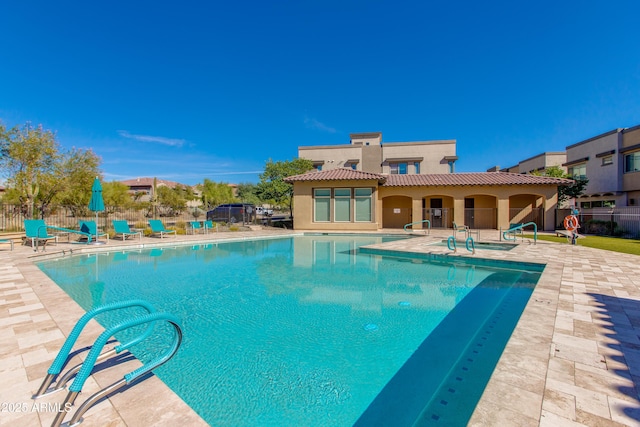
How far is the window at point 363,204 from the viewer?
20.7 m

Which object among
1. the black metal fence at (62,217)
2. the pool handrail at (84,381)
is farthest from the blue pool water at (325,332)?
the black metal fence at (62,217)

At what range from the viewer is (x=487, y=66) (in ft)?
69.1

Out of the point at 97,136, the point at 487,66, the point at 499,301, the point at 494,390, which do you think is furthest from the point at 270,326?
the point at 97,136

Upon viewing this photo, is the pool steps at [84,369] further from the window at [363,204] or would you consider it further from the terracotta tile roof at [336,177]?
the window at [363,204]

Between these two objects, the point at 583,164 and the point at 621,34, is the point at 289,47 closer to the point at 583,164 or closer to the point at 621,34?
the point at 621,34

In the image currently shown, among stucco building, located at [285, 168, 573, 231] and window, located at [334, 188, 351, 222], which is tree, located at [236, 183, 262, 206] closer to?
stucco building, located at [285, 168, 573, 231]

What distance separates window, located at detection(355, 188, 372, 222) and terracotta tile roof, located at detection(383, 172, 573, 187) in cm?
192

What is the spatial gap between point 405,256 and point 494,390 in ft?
29.3

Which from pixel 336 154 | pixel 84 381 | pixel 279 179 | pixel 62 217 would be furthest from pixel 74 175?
pixel 84 381

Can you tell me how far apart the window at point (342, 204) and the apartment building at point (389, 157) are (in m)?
11.1

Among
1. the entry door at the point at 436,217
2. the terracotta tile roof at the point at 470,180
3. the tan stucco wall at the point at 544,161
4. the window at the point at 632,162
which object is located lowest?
the entry door at the point at 436,217

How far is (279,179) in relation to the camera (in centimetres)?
2692

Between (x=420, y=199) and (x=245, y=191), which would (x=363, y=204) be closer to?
(x=420, y=199)

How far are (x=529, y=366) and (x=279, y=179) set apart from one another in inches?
994
